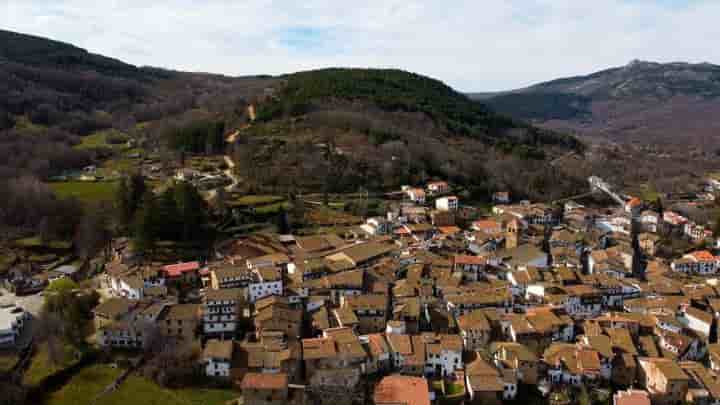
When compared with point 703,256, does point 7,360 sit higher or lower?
lower

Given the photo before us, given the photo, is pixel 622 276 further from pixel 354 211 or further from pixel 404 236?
pixel 354 211

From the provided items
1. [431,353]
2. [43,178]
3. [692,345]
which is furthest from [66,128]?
[692,345]

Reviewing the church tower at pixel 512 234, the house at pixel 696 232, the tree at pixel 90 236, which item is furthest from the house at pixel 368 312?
the house at pixel 696 232

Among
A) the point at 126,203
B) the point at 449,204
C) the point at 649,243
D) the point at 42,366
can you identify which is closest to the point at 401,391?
the point at 42,366

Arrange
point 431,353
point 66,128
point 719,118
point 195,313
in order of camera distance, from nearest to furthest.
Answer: point 431,353
point 195,313
point 66,128
point 719,118

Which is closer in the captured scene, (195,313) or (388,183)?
(195,313)

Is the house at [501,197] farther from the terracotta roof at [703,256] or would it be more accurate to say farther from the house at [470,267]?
the house at [470,267]

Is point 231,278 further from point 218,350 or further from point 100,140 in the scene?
point 100,140
